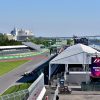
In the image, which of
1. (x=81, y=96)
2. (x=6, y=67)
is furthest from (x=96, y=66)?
(x=6, y=67)

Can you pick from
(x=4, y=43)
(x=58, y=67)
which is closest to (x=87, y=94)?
(x=58, y=67)

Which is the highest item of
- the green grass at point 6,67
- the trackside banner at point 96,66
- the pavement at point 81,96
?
the trackside banner at point 96,66

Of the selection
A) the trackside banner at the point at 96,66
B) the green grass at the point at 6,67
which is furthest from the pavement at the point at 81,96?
the green grass at the point at 6,67

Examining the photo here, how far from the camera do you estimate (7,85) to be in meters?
55.5

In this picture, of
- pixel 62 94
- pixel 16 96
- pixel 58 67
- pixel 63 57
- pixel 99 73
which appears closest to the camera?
pixel 16 96

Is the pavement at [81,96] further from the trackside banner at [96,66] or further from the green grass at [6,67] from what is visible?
the green grass at [6,67]

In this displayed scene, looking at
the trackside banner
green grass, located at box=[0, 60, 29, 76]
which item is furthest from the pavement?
green grass, located at box=[0, 60, 29, 76]

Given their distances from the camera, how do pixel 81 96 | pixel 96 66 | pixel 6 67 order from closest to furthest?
pixel 81 96
pixel 96 66
pixel 6 67

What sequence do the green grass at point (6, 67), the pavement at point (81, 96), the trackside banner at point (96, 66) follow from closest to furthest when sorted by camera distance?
1. the pavement at point (81, 96)
2. the trackside banner at point (96, 66)
3. the green grass at point (6, 67)

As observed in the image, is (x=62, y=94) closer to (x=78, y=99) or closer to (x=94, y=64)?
(x=78, y=99)

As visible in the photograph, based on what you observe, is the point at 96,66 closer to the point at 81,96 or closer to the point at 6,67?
the point at 81,96

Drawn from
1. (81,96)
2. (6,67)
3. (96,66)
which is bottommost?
(6,67)

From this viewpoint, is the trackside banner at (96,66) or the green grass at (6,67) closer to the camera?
the trackside banner at (96,66)

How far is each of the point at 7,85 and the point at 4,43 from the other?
121 meters
